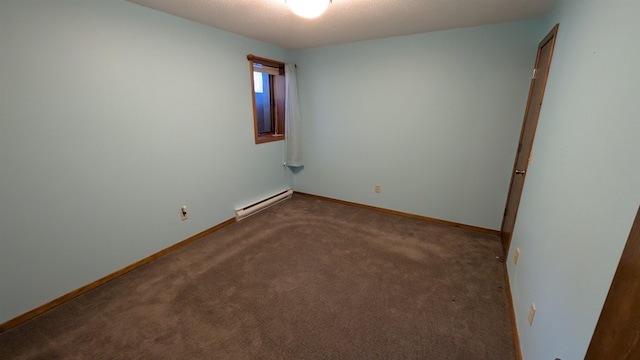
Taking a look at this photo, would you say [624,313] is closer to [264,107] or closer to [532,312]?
[532,312]

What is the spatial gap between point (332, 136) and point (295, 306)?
2.50m

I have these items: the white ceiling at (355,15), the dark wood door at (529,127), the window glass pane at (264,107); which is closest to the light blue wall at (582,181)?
the dark wood door at (529,127)

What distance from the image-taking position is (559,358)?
3.19 ft

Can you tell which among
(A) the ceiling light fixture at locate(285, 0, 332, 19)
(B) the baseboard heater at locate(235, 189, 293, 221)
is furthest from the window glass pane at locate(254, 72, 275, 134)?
(A) the ceiling light fixture at locate(285, 0, 332, 19)

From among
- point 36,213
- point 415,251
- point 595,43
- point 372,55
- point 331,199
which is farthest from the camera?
point 331,199

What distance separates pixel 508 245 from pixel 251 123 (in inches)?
126

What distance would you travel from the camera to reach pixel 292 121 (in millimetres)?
3846

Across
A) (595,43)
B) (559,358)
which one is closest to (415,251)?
(559,358)

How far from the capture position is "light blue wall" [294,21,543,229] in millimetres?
2619

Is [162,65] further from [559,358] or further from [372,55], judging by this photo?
[559,358]

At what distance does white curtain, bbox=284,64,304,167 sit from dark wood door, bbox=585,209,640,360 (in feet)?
11.8

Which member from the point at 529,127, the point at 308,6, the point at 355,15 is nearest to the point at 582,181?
the point at 529,127

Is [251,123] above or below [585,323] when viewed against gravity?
above

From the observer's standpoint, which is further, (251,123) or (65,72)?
(251,123)
